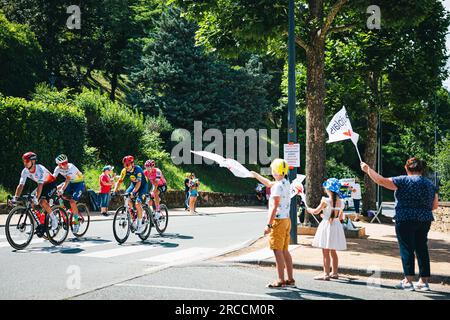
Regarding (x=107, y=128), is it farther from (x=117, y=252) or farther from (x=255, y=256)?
(x=255, y=256)

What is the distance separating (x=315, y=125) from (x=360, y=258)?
5047mm

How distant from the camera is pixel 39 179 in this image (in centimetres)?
1098

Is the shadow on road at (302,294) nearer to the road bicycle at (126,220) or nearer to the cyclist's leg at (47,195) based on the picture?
the road bicycle at (126,220)

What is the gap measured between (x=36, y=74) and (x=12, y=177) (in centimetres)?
1473

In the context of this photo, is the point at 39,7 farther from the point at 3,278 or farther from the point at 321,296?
the point at 321,296

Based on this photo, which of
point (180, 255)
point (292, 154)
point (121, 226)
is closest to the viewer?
point (180, 255)

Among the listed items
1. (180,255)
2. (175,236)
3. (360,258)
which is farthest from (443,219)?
A: (180,255)

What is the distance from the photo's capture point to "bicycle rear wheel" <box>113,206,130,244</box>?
11.8m

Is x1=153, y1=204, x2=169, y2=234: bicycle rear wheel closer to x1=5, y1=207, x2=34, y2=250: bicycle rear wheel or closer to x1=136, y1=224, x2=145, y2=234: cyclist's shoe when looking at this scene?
x1=136, y1=224, x2=145, y2=234: cyclist's shoe

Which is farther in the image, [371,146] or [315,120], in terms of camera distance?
[371,146]

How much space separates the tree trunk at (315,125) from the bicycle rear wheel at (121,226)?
16.9 feet

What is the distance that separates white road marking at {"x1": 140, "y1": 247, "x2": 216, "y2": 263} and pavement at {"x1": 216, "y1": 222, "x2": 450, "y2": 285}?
0.71m

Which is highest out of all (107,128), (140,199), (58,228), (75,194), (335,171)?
(107,128)

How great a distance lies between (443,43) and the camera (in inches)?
926
